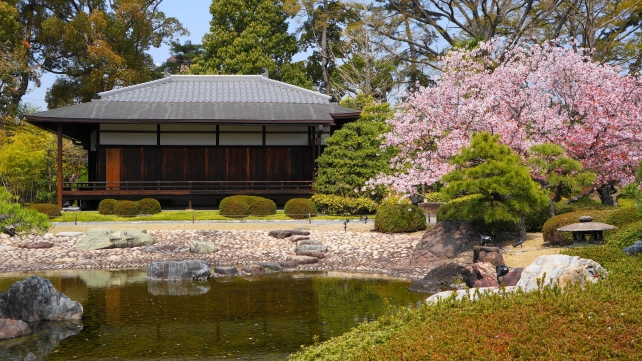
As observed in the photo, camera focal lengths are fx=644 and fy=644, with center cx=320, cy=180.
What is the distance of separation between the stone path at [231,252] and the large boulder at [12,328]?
6.47 m

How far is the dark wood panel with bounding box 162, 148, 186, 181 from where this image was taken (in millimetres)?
28484

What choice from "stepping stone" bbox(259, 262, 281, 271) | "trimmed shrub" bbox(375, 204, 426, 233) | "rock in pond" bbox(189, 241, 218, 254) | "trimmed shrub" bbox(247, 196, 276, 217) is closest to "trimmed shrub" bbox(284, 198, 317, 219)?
"trimmed shrub" bbox(247, 196, 276, 217)

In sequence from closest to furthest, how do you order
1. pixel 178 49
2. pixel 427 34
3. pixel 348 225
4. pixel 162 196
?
pixel 348 225
pixel 162 196
pixel 427 34
pixel 178 49

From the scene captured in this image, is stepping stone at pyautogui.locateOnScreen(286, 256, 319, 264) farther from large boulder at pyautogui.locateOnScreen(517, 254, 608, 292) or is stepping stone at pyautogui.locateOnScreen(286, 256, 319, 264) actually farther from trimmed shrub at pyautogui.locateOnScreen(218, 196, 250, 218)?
large boulder at pyautogui.locateOnScreen(517, 254, 608, 292)

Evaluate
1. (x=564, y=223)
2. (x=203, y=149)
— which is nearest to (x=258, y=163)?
(x=203, y=149)

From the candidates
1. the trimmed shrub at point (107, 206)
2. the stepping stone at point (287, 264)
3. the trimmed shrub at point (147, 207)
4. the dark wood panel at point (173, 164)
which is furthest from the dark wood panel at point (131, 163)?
the stepping stone at point (287, 264)

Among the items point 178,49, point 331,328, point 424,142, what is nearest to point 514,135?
point 424,142

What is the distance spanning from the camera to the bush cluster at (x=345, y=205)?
79.0ft

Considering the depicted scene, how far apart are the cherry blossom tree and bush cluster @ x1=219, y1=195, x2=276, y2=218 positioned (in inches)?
243

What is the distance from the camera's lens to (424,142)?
19.8 metres

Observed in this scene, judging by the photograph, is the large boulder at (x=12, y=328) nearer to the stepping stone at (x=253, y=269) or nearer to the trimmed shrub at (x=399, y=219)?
the stepping stone at (x=253, y=269)

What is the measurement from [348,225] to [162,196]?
368 inches

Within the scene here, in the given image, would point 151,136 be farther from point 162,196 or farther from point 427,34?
point 427,34

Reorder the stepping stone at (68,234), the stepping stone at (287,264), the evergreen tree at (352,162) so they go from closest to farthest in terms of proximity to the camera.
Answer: the stepping stone at (287,264) < the stepping stone at (68,234) < the evergreen tree at (352,162)
